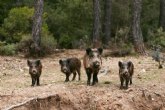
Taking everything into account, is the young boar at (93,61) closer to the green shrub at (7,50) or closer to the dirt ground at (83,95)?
the dirt ground at (83,95)

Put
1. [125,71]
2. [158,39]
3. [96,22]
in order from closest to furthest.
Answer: [125,71] → [96,22] → [158,39]

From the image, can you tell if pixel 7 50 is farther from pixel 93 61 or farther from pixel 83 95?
pixel 83 95

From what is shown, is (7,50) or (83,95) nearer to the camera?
(83,95)

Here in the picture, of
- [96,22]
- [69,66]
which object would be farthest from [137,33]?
[69,66]

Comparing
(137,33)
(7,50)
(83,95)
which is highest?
(137,33)

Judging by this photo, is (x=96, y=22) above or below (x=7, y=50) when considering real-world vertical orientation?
above

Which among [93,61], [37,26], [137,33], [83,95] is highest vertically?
[37,26]

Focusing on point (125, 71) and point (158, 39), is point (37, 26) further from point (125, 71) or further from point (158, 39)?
point (125, 71)

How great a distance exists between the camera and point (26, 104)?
11961 mm

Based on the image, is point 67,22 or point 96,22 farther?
point 67,22

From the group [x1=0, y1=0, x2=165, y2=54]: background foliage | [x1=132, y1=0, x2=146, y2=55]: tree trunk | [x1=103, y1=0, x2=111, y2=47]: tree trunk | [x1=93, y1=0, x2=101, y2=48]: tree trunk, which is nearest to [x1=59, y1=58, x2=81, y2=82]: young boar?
[x1=0, y1=0, x2=165, y2=54]: background foliage

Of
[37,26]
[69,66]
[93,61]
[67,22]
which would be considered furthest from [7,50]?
[93,61]

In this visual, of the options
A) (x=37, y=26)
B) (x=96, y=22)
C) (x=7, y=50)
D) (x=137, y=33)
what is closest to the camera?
(x=7, y=50)

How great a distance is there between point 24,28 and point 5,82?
36.9 ft
